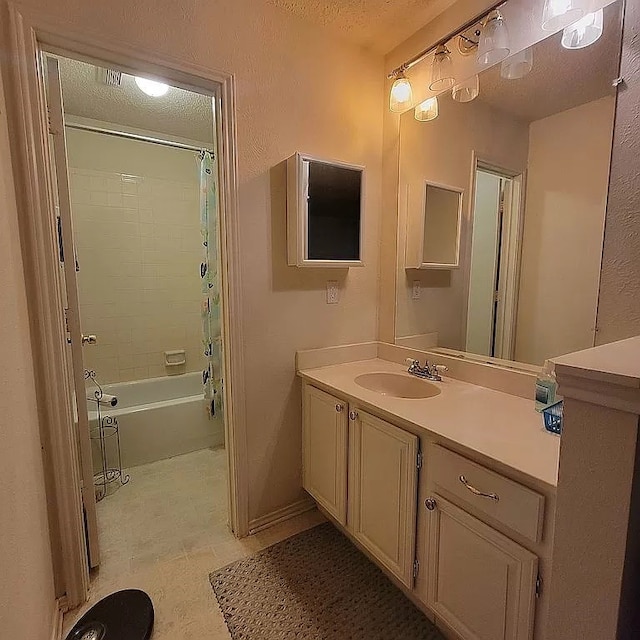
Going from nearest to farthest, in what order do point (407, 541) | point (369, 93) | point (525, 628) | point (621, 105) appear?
point (525, 628)
point (621, 105)
point (407, 541)
point (369, 93)

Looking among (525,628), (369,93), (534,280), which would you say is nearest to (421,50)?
(369,93)

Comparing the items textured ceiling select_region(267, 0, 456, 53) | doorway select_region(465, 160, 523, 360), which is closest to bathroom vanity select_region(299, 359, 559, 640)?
doorway select_region(465, 160, 523, 360)

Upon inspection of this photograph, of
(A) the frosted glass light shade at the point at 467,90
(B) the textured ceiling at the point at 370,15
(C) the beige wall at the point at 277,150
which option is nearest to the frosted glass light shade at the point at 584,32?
(A) the frosted glass light shade at the point at 467,90

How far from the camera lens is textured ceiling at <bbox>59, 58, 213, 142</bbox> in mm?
2082

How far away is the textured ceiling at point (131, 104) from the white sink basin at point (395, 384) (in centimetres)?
190

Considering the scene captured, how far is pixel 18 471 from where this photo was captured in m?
0.97

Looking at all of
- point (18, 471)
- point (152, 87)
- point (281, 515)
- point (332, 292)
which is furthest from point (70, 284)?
point (281, 515)

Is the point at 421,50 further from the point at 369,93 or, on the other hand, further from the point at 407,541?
the point at 407,541

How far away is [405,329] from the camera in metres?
1.98

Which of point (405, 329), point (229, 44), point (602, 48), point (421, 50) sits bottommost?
point (405, 329)

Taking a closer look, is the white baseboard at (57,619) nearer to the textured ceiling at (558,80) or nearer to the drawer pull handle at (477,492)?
the drawer pull handle at (477,492)

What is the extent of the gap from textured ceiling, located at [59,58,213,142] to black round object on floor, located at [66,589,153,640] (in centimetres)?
247

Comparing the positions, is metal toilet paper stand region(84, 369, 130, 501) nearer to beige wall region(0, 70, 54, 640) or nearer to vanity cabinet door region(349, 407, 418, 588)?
beige wall region(0, 70, 54, 640)

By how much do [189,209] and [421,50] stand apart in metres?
2.20
